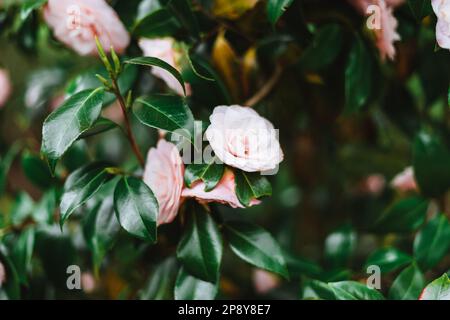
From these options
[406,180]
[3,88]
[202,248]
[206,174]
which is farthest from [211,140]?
[3,88]

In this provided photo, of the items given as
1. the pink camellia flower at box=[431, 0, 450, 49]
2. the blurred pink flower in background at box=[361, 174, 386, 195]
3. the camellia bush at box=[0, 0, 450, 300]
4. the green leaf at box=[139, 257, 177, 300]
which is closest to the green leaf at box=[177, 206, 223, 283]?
the camellia bush at box=[0, 0, 450, 300]

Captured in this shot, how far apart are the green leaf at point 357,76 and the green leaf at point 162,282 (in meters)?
0.42

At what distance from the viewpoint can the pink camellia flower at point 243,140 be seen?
0.79m

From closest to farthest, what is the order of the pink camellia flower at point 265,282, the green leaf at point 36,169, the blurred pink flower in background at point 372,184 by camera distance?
the green leaf at point 36,169 → the pink camellia flower at point 265,282 → the blurred pink flower in background at point 372,184

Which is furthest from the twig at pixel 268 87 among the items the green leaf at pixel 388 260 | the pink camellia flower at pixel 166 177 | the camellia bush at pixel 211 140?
the green leaf at pixel 388 260

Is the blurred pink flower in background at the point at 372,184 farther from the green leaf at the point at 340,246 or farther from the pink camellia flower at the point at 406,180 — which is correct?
the green leaf at the point at 340,246

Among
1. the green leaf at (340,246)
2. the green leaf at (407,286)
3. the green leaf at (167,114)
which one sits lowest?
the green leaf at (340,246)

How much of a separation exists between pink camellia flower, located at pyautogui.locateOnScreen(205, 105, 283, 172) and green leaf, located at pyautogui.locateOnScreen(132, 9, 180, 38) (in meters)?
0.20

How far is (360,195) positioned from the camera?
58.7 inches

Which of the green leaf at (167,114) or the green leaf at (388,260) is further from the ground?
the green leaf at (167,114)

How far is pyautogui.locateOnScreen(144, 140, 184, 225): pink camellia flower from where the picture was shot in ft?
2.66

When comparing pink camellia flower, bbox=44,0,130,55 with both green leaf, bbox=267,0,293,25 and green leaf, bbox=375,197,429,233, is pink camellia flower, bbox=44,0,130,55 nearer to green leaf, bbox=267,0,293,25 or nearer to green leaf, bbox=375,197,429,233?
green leaf, bbox=267,0,293,25
